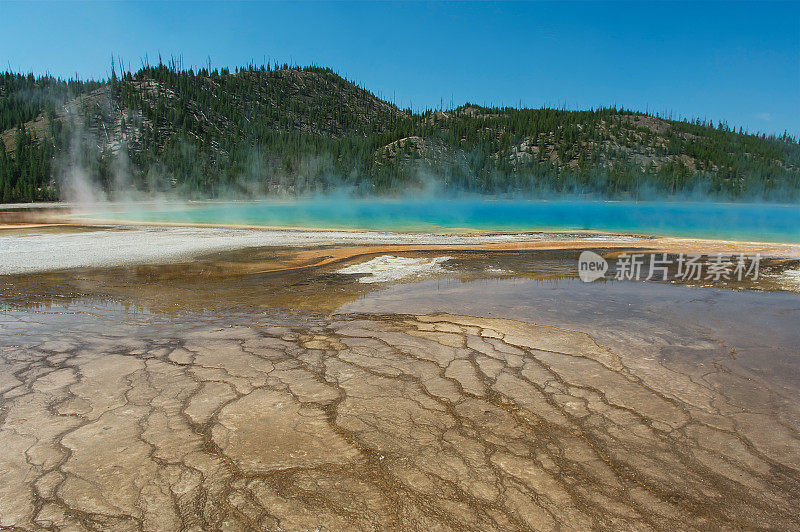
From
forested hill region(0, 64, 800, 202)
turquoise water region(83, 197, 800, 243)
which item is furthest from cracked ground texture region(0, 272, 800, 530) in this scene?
forested hill region(0, 64, 800, 202)

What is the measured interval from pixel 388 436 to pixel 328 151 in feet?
398

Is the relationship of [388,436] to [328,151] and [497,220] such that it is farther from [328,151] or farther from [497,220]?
[328,151]

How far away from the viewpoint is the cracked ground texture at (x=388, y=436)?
2824 mm

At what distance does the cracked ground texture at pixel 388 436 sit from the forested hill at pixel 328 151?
87.0 metres

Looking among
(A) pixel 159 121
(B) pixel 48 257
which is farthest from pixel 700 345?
(A) pixel 159 121

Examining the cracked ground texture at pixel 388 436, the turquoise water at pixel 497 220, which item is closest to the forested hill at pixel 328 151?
the turquoise water at pixel 497 220

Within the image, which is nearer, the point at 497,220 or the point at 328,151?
the point at 497,220

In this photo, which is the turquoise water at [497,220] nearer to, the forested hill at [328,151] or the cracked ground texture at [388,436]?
the cracked ground texture at [388,436]

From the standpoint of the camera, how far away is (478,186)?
11794cm

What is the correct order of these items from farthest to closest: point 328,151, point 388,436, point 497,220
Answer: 1. point 328,151
2. point 497,220
3. point 388,436

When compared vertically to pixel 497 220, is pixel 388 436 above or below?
below

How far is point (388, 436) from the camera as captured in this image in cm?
364

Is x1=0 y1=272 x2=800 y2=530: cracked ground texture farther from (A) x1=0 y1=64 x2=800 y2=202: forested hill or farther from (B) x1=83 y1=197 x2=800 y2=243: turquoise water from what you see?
(A) x1=0 y1=64 x2=800 y2=202: forested hill

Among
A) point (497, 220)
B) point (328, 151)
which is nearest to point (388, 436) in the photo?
point (497, 220)
